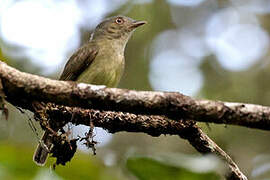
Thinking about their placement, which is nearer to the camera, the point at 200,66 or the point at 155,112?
the point at 155,112

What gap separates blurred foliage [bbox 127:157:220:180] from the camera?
1.51 metres

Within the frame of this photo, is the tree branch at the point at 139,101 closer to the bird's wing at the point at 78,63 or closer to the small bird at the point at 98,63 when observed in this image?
the small bird at the point at 98,63

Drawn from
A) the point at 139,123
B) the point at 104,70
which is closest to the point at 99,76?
the point at 104,70

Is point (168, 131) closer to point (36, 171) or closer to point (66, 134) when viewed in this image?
point (66, 134)

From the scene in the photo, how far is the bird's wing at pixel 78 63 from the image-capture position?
230 inches

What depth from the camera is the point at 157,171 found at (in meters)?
1.62

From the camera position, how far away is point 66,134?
3246 mm

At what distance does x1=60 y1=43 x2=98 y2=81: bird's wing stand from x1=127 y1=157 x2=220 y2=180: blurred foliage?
4.21 meters

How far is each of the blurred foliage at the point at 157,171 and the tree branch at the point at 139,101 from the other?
79cm

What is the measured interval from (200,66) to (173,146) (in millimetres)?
2882

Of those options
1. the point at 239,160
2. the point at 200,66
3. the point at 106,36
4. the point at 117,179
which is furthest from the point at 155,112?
the point at 200,66

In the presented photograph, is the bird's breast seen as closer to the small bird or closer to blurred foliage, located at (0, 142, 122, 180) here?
the small bird

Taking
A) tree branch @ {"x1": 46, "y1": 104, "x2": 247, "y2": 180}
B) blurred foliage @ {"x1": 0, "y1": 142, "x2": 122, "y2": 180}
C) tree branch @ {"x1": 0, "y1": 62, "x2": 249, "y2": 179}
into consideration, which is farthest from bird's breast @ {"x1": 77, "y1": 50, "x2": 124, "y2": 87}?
blurred foliage @ {"x1": 0, "y1": 142, "x2": 122, "y2": 180}

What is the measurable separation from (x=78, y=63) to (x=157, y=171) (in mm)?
4388
